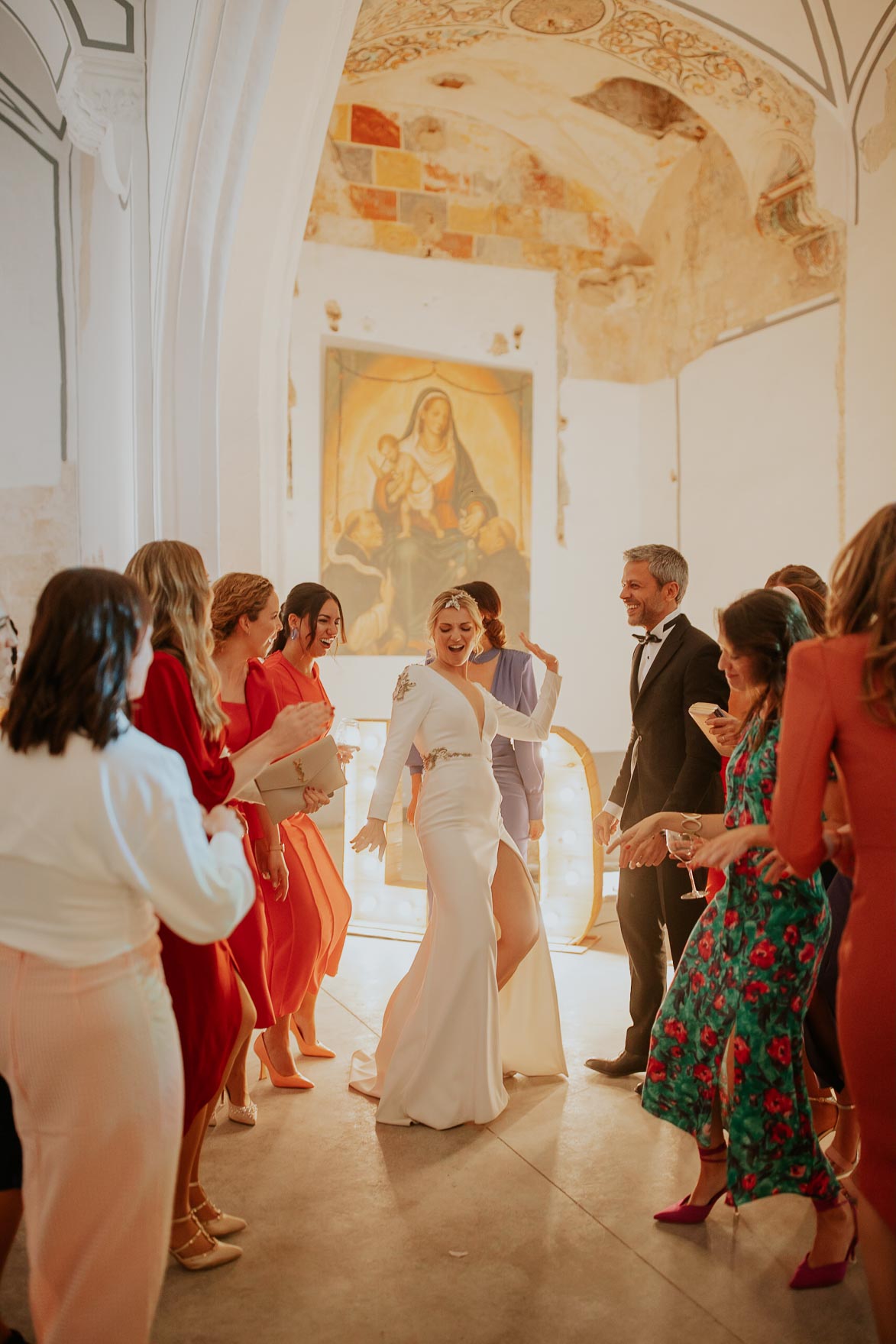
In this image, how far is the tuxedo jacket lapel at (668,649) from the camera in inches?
180

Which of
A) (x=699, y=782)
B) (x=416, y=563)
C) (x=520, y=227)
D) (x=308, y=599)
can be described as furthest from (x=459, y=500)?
(x=699, y=782)

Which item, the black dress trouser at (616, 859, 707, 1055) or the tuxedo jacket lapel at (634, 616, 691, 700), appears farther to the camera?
the black dress trouser at (616, 859, 707, 1055)

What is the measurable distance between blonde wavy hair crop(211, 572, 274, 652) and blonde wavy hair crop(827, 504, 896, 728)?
2.40m

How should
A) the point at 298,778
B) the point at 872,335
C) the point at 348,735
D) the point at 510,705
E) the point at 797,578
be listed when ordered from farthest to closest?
the point at 872,335, the point at 510,705, the point at 348,735, the point at 797,578, the point at 298,778

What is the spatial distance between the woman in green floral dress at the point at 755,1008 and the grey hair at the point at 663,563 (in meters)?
1.32

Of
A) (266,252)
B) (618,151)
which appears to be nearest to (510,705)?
(266,252)

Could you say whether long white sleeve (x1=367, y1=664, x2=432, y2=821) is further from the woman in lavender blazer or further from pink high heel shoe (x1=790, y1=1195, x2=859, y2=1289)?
pink high heel shoe (x1=790, y1=1195, x2=859, y2=1289)

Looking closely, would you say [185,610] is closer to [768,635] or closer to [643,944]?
[768,635]

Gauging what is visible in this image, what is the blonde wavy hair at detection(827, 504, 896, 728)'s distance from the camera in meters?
2.35

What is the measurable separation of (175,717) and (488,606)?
10.2 feet

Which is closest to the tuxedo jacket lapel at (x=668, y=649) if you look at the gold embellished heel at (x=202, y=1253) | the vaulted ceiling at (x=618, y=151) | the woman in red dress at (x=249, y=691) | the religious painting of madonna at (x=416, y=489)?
the woman in red dress at (x=249, y=691)

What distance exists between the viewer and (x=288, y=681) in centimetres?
491

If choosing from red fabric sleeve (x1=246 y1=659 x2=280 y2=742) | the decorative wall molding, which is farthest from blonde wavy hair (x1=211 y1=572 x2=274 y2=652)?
the decorative wall molding

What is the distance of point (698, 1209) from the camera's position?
135 inches
